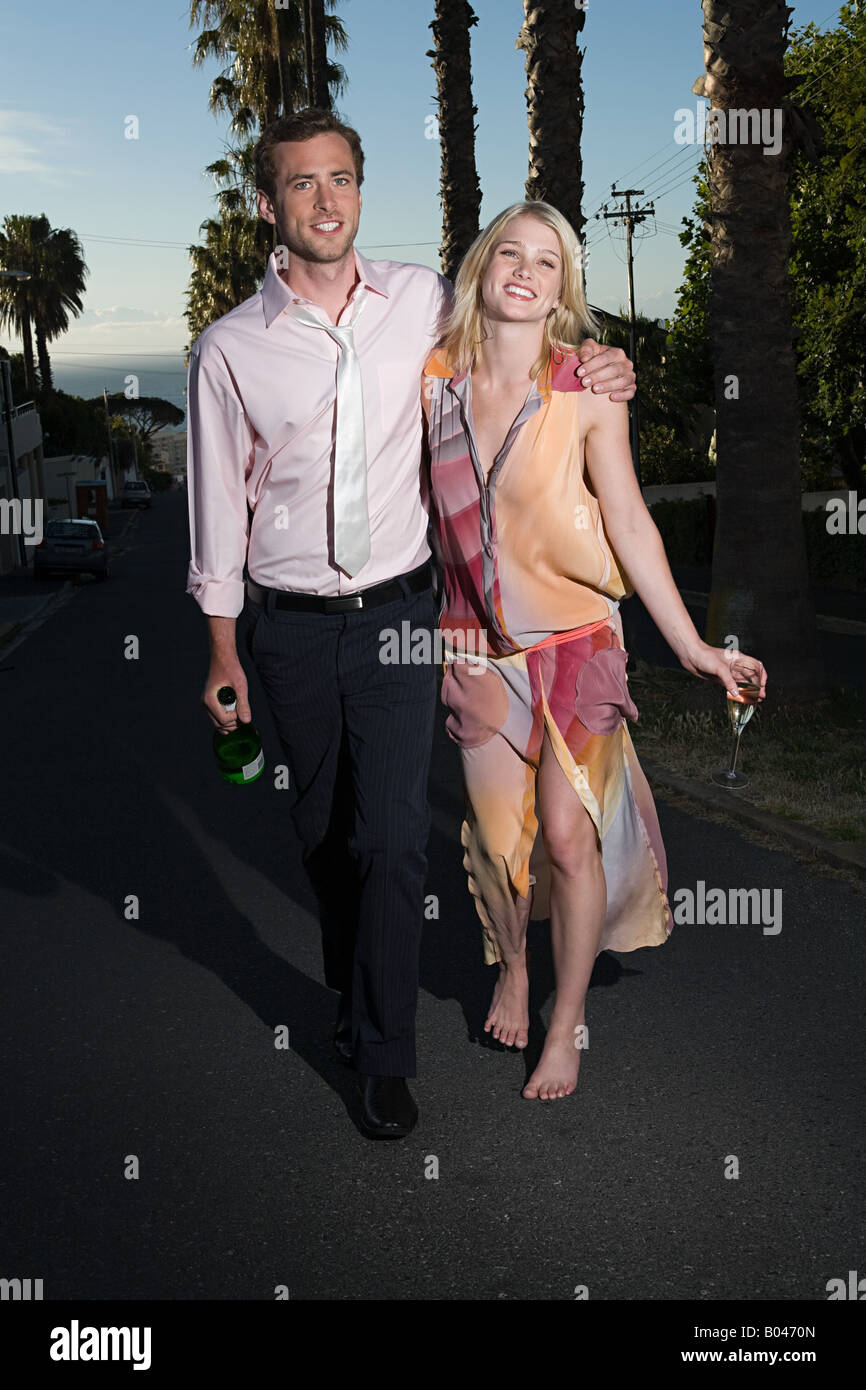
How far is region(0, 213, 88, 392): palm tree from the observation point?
68250 mm

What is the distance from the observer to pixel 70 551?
31.9m

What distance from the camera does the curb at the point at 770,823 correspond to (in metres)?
6.04

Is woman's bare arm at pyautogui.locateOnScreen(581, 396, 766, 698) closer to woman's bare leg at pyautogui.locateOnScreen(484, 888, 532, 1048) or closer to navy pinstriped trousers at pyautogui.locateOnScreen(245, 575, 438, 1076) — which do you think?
navy pinstriped trousers at pyautogui.locateOnScreen(245, 575, 438, 1076)

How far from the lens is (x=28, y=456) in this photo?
53.7 m

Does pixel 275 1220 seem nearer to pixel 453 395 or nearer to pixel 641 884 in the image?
pixel 641 884

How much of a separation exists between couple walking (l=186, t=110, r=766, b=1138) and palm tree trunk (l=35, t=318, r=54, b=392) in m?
70.3

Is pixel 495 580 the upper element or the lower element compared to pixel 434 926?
upper

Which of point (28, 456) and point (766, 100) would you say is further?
point (28, 456)

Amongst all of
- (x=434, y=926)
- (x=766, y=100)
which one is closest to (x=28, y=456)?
(x=766, y=100)

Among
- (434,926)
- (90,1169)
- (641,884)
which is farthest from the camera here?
(434,926)

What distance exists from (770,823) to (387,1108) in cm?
346

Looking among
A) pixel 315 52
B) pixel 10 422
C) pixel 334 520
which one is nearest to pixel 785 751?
pixel 334 520

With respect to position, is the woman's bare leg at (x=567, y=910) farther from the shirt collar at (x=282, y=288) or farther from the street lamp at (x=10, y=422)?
the street lamp at (x=10, y=422)
